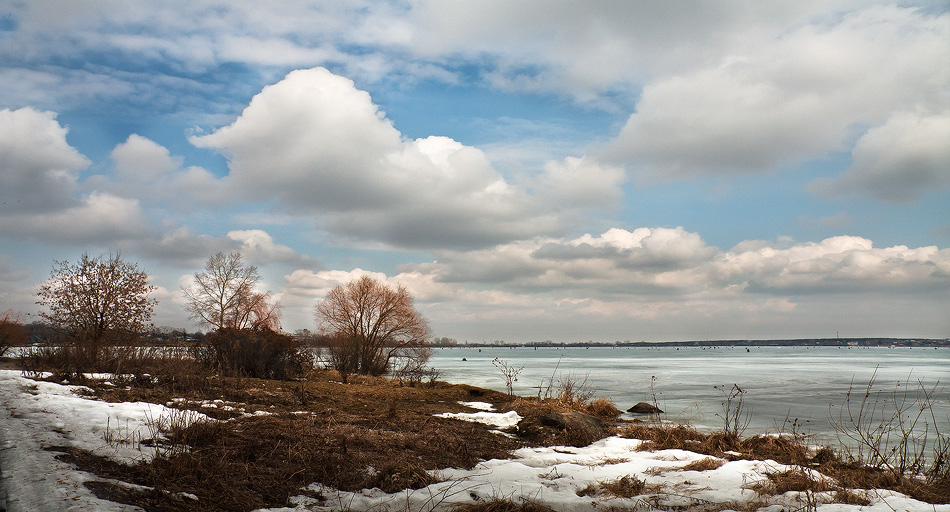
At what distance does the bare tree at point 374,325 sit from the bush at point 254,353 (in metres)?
17.4

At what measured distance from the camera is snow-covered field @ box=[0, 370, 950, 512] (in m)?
4.90

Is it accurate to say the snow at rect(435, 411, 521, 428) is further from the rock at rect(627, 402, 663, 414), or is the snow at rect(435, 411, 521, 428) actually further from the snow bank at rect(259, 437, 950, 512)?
the rock at rect(627, 402, 663, 414)

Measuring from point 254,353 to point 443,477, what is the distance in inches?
541

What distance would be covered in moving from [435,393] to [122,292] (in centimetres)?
1128

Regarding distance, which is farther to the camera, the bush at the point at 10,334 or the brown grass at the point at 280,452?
the bush at the point at 10,334

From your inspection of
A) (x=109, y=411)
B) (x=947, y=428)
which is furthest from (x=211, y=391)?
(x=947, y=428)

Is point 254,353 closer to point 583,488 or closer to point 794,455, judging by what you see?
point 583,488

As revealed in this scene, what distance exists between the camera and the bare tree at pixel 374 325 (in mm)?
38281

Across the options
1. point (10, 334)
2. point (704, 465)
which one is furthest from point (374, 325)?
point (704, 465)

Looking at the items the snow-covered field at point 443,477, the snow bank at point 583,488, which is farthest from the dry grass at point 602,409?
the snow bank at point 583,488

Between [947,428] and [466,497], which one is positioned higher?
[466,497]

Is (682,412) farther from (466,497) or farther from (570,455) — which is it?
(466,497)

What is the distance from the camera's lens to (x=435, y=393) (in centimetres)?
1878

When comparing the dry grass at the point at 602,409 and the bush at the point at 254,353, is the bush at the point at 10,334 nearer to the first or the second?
the bush at the point at 254,353
